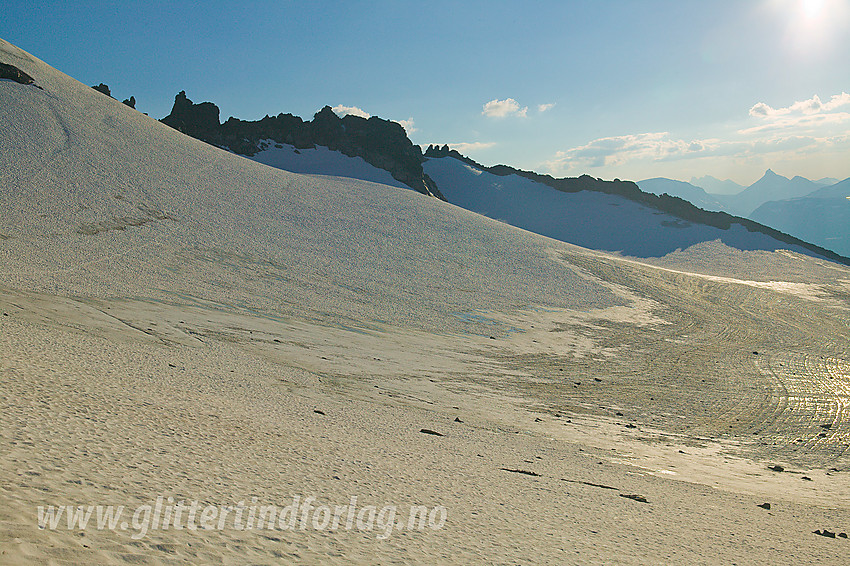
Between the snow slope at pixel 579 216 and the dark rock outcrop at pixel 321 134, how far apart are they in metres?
10.1

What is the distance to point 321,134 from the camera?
71.5 m

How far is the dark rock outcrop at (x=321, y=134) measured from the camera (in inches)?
2606

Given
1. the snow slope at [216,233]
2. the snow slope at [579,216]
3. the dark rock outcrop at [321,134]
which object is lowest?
the snow slope at [216,233]

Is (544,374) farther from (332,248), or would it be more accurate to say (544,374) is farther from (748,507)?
(332,248)

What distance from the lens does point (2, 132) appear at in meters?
30.6

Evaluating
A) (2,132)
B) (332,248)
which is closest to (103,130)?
(2,132)

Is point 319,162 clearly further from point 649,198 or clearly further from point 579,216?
point 649,198

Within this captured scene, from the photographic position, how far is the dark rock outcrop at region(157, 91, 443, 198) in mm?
66188

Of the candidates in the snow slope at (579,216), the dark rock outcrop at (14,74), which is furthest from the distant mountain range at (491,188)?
the dark rock outcrop at (14,74)

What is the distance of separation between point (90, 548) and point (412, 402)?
866 centimetres

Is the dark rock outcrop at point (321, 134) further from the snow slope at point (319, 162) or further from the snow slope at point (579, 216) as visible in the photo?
the snow slope at point (579, 216)

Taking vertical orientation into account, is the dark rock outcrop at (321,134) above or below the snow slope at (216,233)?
above

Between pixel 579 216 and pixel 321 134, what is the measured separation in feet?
121

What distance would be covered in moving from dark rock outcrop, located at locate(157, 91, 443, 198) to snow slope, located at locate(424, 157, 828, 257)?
1008 centimetres
